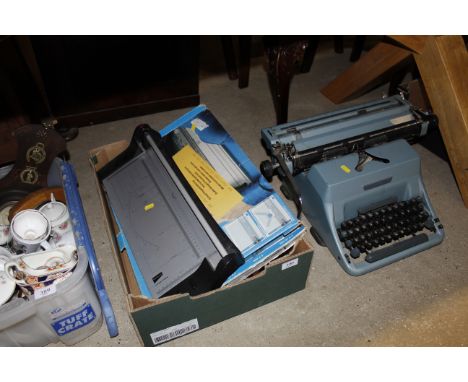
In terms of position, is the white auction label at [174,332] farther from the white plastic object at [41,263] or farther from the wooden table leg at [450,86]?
the wooden table leg at [450,86]

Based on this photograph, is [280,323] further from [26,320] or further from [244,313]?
[26,320]

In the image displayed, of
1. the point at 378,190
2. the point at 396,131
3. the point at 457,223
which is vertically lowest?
the point at 457,223

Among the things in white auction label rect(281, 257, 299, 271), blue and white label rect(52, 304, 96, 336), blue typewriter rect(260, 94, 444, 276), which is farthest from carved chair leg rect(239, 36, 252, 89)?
blue and white label rect(52, 304, 96, 336)

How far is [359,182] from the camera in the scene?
1.74 metres

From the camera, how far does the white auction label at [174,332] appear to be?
1.50 metres

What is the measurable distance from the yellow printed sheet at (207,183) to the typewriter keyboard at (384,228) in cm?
54

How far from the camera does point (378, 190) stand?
1.80 metres

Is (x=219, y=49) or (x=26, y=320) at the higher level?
(x=219, y=49)

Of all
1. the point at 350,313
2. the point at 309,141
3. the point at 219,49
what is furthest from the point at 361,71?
the point at 350,313

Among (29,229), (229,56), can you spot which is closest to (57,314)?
(29,229)

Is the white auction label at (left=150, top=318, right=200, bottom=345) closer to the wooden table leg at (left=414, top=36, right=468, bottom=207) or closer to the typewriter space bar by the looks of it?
the typewriter space bar

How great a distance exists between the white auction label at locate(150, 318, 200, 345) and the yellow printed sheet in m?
0.45

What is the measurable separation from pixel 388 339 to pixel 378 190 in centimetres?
65

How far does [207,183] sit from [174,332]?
0.65 meters
